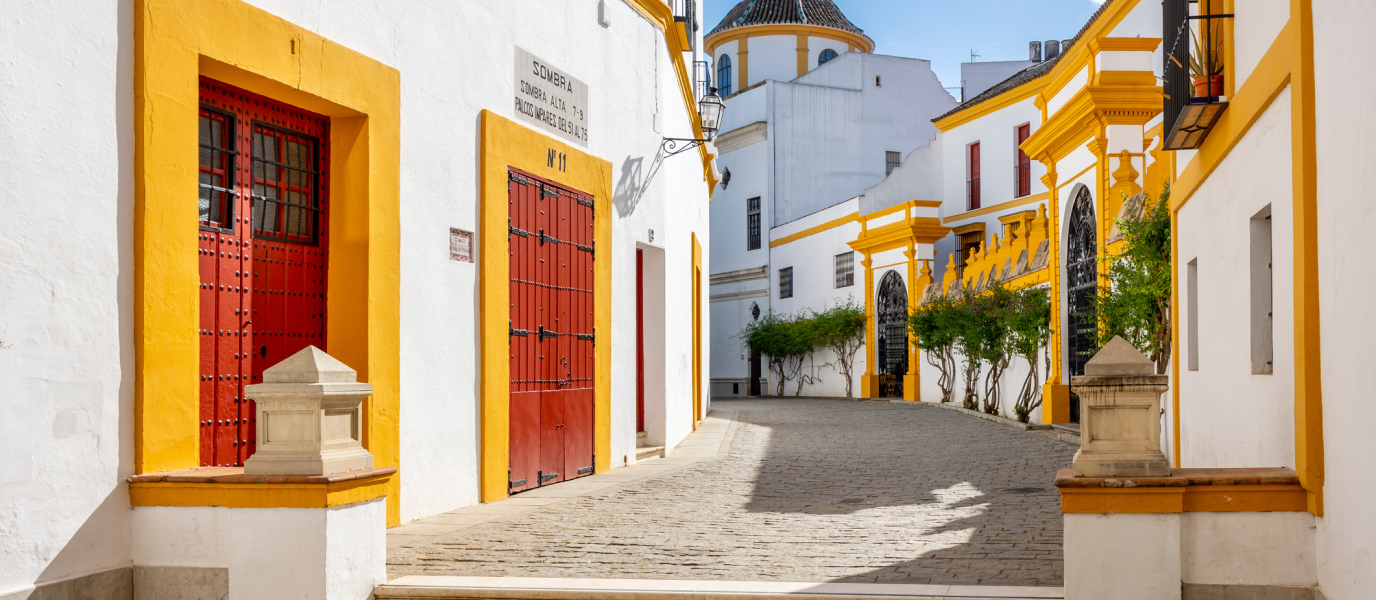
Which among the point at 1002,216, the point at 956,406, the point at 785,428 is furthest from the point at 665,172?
the point at 1002,216

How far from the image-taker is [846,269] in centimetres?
3028

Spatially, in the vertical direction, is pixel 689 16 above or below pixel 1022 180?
above

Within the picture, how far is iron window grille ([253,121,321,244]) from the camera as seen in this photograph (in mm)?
6625

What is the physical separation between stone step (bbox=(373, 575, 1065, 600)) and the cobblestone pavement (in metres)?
0.23

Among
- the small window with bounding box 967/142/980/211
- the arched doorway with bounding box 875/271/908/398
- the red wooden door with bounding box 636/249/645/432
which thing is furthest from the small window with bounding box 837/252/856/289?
the red wooden door with bounding box 636/249/645/432

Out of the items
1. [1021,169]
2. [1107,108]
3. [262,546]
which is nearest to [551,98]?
[262,546]

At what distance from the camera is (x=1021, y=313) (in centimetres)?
1759

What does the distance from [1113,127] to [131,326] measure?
1263 centimetres

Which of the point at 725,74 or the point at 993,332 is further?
the point at 725,74

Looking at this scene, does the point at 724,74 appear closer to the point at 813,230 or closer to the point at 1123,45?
the point at 813,230

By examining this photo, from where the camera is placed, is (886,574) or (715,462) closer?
(886,574)

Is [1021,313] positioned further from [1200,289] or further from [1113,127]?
[1200,289]

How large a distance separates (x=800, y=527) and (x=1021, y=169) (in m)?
23.9

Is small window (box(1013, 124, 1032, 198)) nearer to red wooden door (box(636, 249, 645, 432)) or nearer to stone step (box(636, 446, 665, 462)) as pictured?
red wooden door (box(636, 249, 645, 432))
